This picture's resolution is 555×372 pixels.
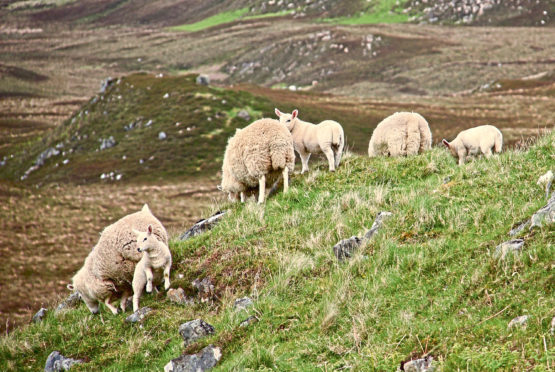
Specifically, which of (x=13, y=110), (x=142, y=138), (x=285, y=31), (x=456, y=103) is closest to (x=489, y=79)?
(x=456, y=103)

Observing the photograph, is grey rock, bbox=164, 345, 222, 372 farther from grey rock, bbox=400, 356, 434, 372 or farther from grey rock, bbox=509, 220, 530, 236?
grey rock, bbox=509, 220, 530, 236

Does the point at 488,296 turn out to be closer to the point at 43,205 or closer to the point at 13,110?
the point at 43,205

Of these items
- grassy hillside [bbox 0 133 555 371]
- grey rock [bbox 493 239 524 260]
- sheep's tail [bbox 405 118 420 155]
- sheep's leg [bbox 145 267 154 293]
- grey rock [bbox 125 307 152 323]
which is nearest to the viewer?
grassy hillside [bbox 0 133 555 371]

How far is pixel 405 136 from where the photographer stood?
13.7 metres

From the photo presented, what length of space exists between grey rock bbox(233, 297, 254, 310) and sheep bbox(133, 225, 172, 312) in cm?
216

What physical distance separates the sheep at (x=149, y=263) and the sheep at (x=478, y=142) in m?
8.84

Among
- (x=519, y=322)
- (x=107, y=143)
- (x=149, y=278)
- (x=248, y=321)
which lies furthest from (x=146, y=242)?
(x=107, y=143)

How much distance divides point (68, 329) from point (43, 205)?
112 feet

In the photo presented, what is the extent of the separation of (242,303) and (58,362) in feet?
11.5

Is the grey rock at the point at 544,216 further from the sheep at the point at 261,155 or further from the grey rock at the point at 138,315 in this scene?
the grey rock at the point at 138,315

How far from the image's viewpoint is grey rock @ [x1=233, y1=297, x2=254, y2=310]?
300 inches

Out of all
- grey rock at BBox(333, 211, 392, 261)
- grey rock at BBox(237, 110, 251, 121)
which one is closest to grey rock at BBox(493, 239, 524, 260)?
grey rock at BBox(333, 211, 392, 261)

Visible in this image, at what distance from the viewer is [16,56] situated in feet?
655

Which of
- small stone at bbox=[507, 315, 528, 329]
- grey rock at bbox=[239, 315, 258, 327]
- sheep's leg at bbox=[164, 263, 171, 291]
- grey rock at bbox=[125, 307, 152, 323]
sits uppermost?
small stone at bbox=[507, 315, 528, 329]
